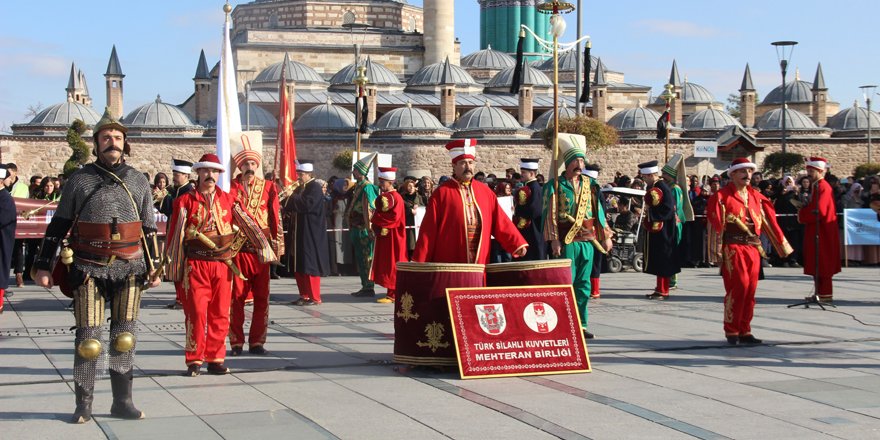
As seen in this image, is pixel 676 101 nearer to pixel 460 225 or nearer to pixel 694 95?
pixel 694 95

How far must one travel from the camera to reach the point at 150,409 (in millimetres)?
6984

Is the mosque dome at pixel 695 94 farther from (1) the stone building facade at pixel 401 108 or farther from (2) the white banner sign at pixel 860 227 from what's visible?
(2) the white banner sign at pixel 860 227

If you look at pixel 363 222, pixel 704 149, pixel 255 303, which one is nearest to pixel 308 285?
pixel 363 222

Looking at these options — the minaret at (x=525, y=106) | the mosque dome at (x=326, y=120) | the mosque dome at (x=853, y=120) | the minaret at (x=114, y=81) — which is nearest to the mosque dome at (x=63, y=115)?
the minaret at (x=114, y=81)

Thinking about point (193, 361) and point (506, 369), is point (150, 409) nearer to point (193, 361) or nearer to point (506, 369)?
point (193, 361)

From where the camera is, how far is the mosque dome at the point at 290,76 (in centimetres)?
6425

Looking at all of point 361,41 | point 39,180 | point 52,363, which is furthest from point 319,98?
point 52,363

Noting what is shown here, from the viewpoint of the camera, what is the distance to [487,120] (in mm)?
59500

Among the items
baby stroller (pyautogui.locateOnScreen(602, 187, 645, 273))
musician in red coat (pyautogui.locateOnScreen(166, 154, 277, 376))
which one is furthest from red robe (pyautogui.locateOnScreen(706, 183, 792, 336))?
baby stroller (pyautogui.locateOnScreen(602, 187, 645, 273))

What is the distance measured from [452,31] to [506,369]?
6285 centimetres

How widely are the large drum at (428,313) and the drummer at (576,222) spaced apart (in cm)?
200

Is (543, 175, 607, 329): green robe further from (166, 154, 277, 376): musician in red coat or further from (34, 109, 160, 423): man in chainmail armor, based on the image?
(34, 109, 160, 423): man in chainmail armor

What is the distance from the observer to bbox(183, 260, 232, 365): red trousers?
26.8ft

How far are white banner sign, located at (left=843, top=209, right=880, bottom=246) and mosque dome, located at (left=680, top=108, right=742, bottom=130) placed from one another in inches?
1775
